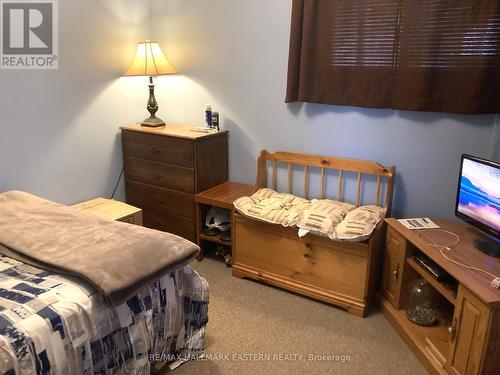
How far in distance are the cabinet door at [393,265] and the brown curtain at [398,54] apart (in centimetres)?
79

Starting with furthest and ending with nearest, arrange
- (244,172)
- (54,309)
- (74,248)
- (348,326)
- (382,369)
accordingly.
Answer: (244,172)
(348,326)
(382,369)
(74,248)
(54,309)

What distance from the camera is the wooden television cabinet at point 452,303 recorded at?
171 cm

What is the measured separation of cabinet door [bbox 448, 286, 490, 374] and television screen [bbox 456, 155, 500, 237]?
44 centimetres

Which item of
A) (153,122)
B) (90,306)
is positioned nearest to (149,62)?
(153,122)

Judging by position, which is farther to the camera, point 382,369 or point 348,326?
point 348,326

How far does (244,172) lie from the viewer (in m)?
3.30

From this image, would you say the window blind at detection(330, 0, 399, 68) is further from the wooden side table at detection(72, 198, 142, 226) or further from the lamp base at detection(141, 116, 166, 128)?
the wooden side table at detection(72, 198, 142, 226)

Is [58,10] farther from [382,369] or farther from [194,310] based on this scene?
[382,369]

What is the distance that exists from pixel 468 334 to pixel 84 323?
155 centimetres

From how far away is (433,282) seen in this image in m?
2.09

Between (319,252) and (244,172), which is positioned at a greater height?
(244,172)

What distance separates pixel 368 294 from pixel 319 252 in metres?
0.38

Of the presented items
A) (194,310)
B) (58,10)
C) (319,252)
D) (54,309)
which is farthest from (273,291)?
(58,10)

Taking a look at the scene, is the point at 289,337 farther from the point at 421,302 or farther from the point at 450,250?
the point at 450,250
